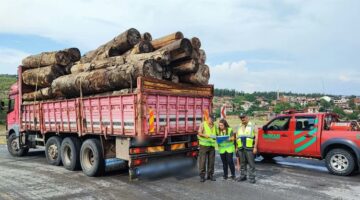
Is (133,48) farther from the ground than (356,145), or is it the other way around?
(133,48)

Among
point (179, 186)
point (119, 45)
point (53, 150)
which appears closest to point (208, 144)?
point (179, 186)

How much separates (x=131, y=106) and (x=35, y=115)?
5.17 m

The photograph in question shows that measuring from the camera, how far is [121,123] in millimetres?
8109

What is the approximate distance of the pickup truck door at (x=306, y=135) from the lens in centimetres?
943

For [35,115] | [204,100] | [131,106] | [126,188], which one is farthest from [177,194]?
[35,115]

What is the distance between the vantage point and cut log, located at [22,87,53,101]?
11.4 metres

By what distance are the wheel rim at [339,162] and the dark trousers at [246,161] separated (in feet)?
7.44

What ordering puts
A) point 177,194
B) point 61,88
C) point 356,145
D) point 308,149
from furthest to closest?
point 61,88 < point 308,149 < point 356,145 < point 177,194

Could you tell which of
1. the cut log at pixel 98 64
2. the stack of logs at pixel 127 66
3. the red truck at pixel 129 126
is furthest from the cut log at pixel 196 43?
the cut log at pixel 98 64

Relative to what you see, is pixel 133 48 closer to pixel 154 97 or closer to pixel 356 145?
pixel 154 97

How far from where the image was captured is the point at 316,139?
9.38m

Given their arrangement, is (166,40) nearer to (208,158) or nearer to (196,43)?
(196,43)

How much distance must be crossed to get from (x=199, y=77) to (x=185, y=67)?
1.57 feet

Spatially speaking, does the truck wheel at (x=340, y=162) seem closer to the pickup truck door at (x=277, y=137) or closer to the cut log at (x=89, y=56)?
the pickup truck door at (x=277, y=137)
